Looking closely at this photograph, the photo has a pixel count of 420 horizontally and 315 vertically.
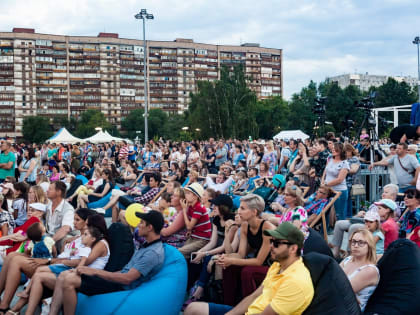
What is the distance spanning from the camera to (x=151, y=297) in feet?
→ 16.3

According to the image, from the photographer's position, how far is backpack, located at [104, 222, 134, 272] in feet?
18.0

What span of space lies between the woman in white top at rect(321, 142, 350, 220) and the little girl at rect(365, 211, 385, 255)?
316 centimetres

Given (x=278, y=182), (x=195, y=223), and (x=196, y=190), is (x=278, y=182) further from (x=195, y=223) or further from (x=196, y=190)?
(x=195, y=223)

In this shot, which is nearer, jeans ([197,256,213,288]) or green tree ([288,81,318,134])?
jeans ([197,256,213,288])

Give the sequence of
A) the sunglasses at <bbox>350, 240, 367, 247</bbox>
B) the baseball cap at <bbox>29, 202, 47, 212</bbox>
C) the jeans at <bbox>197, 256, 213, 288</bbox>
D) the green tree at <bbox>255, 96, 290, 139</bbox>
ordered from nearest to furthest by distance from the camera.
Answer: the sunglasses at <bbox>350, 240, 367, 247</bbox>, the jeans at <bbox>197, 256, 213, 288</bbox>, the baseball cap at <bbox>29, 202, 47, 212</bbox>, the green tree at <bbox>255, 96, 290, 139</bbox>

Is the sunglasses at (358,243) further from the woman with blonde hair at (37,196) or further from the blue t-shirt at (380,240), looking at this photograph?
the woman with blonde hair at (37,196)

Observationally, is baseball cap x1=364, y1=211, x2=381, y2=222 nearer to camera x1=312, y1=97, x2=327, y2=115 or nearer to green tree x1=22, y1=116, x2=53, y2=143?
camera x1=312, y1=97, x2=327, y2=115

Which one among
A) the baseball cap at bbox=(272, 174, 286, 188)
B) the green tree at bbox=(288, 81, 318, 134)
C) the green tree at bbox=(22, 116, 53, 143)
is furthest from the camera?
the green tree at bbox=(22, 116, 53, 143)

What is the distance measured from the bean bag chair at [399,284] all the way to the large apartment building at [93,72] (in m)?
94.7

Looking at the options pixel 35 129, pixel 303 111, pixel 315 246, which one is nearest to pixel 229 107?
pixel 303 111

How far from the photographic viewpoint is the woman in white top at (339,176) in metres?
8.78

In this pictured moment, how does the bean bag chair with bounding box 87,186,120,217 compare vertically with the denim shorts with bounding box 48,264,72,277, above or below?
below

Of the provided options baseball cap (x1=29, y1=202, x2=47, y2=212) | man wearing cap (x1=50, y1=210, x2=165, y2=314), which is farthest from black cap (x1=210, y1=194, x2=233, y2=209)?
baseball cap (x1=29, y1=202, x2=47, y2=212)

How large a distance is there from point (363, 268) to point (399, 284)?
32cm
